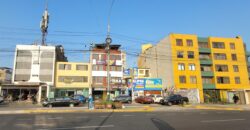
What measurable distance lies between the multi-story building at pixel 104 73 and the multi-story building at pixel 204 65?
42.5 feet

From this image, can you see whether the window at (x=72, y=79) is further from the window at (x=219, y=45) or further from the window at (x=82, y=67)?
the window at (x=219, y=45)

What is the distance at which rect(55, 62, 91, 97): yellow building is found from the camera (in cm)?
4991

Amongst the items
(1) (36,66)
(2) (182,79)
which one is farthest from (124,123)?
(2) (182,79)

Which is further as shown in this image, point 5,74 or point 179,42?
point 179,42

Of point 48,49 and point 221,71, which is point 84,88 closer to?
point 48,49

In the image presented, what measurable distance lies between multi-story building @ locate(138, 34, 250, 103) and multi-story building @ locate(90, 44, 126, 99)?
42.5ft

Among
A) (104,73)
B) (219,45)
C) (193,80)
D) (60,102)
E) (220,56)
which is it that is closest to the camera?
(60,102)

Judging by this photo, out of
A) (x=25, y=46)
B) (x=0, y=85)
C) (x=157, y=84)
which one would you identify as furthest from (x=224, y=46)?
(x=0, y=85)

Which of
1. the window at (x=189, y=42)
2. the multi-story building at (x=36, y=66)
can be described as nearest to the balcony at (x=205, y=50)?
the window at (x=189, y=42)

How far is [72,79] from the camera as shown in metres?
50.8

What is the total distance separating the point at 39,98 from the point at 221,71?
4689 cm

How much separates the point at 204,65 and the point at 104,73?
2788 cm

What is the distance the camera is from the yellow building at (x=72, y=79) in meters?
49.9

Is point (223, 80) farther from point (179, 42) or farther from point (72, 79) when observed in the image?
point (72, 79)
